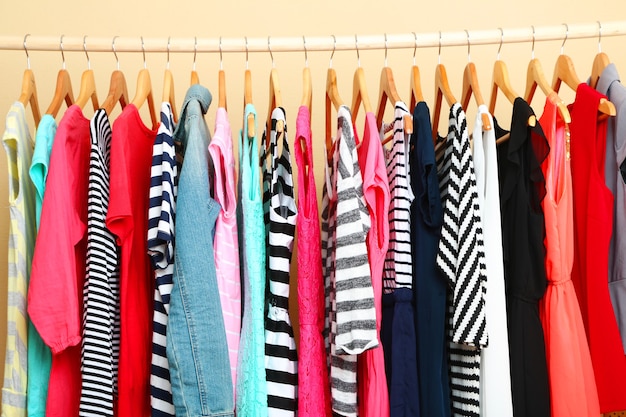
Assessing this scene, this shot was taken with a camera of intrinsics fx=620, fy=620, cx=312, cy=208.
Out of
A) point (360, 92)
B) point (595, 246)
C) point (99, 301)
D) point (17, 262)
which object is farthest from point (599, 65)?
point (17, 262)

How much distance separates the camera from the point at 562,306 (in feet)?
4.03

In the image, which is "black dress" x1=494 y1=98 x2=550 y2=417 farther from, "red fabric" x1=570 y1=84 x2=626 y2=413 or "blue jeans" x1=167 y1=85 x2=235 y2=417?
"blue jeans" x1=167 y1=85 x2=235 y2=417

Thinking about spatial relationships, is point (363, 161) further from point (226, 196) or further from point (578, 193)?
point (578, 193)

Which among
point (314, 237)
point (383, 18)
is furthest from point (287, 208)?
point (383, 18)

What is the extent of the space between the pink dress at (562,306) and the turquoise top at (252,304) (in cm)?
57

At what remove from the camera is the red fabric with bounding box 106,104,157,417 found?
117 cm

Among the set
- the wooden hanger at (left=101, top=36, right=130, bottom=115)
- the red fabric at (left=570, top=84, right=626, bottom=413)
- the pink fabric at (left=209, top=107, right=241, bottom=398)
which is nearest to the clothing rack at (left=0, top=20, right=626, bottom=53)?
the wooden hanger at (left=101, top=36, right=130, bottom=115)

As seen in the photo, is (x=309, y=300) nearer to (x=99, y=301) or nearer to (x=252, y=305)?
(x=252, y=305)

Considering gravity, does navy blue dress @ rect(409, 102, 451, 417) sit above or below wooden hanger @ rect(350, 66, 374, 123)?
below

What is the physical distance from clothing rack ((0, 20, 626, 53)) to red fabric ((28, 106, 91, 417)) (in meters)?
0.22

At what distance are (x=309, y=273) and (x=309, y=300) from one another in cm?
5

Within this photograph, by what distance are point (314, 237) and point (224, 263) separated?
0.60 ft

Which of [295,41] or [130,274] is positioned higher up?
[295,41]

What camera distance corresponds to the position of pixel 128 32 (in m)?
1.82
